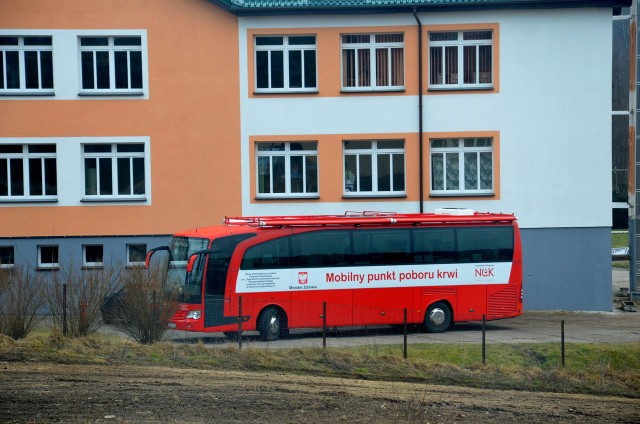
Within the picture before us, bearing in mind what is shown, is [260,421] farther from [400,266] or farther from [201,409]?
[400,266]

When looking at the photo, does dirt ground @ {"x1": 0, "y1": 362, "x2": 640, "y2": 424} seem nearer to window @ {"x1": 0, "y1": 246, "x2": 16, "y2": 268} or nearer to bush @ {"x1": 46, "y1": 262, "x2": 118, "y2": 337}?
bush @ {"x1": 46, "y1": 262, "x2": 118, "y2": 337}

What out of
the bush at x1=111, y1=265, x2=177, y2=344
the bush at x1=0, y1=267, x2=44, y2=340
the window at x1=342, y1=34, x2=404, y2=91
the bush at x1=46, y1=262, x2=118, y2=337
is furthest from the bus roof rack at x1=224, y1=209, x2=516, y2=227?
the bush at x1=0, y1=267, x2=44, y2=340

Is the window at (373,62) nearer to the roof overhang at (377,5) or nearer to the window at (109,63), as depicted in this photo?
the roof overhang at (377,5)

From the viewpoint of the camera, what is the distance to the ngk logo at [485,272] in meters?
25.4

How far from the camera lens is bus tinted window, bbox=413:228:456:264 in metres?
25.0

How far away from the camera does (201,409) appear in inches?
534

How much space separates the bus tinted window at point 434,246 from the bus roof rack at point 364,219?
0.86 ft

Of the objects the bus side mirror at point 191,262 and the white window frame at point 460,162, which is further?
the white window frame at point 460,162

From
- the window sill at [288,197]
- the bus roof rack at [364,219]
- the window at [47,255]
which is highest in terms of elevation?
the window sill at [288,197]

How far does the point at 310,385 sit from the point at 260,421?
304 centimetres

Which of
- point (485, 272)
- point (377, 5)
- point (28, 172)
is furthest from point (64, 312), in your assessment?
point (377, 5)

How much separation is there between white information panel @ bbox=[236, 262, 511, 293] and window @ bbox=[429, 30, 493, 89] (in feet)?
22.3

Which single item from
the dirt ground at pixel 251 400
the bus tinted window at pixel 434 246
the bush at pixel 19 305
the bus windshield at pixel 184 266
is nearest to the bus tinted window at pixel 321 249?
the bus tinted window at pixel 434 246

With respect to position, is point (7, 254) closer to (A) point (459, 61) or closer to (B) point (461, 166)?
(B) point (461, 166)
